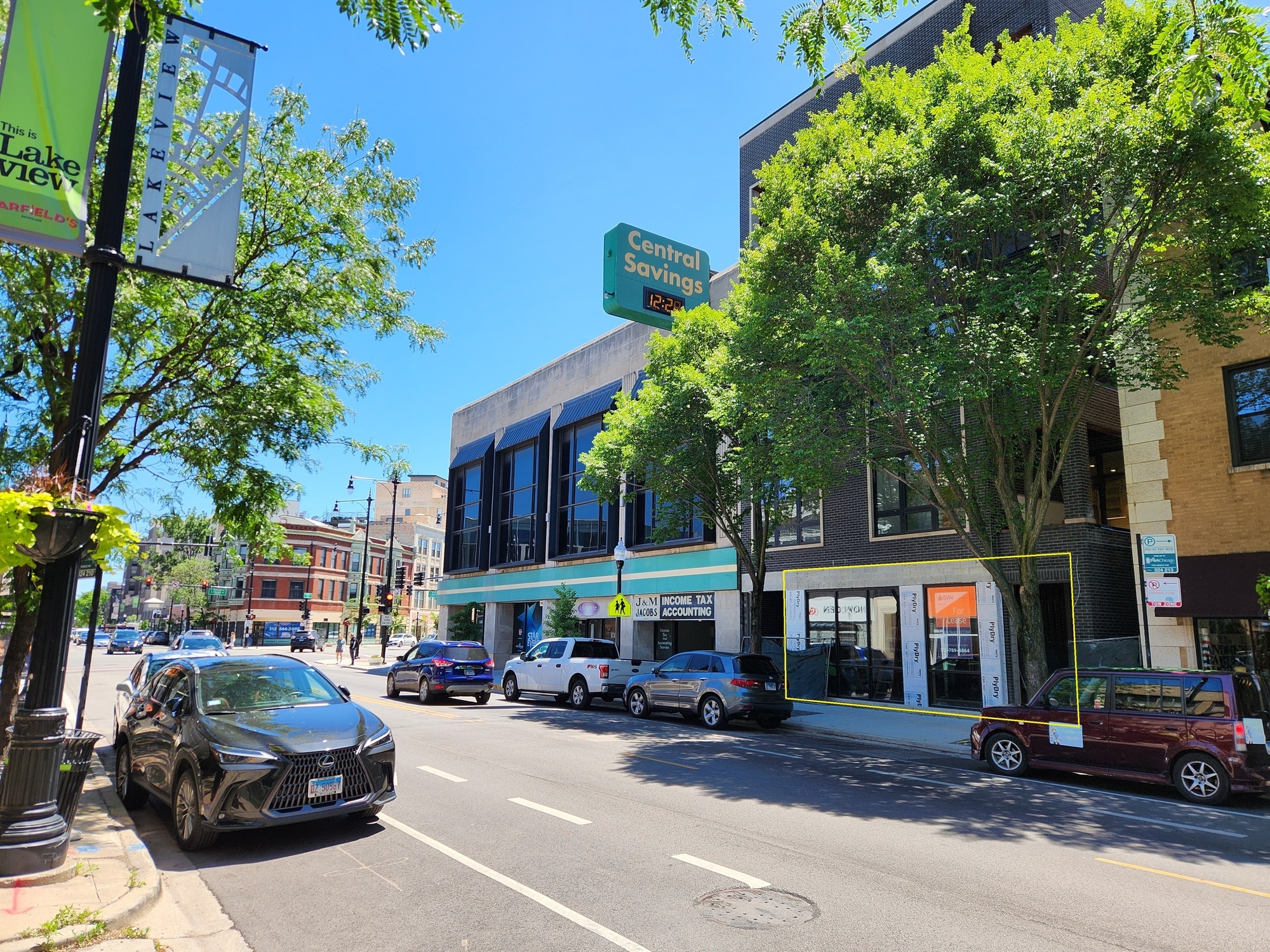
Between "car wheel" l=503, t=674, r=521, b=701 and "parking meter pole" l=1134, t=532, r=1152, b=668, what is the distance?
15779mm

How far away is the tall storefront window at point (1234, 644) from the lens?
47.8 ft

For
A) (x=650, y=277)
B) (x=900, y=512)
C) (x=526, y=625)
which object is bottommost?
(x=526, y=625)

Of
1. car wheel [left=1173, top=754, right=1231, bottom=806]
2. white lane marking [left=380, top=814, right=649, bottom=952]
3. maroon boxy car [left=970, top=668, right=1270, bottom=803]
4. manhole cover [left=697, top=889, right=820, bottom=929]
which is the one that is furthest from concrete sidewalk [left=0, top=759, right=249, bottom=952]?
car wheel [left=1173, top=754, right=1231, bottom=806]

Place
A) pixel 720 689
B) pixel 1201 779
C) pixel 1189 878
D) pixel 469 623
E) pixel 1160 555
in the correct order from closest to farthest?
pixel 1189 878 < pixel 1201 779 < pixel 1160 555 < pixel 720 689 < pixel 469 623

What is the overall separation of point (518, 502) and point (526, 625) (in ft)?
19.7

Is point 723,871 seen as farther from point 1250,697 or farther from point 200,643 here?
point 200,643

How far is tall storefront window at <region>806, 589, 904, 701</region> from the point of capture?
21219 millimetres

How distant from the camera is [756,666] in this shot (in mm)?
17609

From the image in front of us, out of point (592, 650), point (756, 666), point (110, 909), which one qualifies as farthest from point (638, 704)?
point (110, 909)

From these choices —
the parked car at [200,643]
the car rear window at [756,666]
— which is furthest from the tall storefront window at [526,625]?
the car rear window at [756,666]

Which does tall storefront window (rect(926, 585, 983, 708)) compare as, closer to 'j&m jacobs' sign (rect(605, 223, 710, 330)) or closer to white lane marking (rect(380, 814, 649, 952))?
'j&m jacobs' sign (rect(605, 223, 710, 330))

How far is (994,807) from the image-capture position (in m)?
9.53

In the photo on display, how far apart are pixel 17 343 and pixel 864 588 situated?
1901cm

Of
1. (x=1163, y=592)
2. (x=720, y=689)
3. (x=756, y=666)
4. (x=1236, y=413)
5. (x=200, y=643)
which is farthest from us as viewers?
(x=200, y=643)
